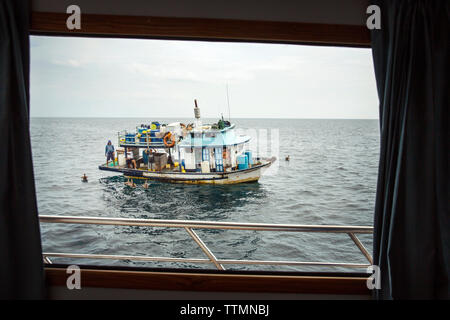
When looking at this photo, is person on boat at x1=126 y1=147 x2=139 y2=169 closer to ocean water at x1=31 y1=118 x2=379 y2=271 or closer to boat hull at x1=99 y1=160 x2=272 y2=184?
boat hull at x1=99 y1=160 x2=272 y2=184

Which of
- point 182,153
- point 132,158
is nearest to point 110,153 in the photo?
point 132,158

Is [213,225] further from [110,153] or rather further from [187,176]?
[110,153]

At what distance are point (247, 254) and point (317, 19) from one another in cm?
906

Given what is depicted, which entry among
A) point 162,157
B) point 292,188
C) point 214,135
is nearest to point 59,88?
point 162,157

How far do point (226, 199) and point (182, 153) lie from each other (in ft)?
14.3

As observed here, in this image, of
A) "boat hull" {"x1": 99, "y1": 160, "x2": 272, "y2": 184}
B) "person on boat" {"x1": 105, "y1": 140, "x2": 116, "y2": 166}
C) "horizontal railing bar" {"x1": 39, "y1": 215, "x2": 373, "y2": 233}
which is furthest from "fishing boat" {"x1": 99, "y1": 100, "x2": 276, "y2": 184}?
"horizontal railing bar" {"x1": 39, "y1": 215, "x2": 373, "y2": 233}

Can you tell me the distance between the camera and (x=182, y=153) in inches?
241

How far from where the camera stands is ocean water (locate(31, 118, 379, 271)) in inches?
369

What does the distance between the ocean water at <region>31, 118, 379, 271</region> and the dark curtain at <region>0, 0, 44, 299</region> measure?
5.91 m

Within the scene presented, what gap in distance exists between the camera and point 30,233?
0.99m

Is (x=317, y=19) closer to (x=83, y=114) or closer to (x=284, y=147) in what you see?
(x=83, y=114)

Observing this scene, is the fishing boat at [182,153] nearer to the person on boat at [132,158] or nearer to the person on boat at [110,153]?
the person on boat at [132,158]

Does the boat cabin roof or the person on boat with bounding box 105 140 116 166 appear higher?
the boat cabin roof

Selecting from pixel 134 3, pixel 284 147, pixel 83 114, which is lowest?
pixel 284 147
